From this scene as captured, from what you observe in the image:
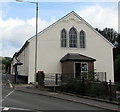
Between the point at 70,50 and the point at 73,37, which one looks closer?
the point at 70,50

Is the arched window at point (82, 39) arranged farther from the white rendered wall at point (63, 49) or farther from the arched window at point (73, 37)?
the arched window at point (73, 37)

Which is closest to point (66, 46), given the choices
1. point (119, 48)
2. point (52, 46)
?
point (52, 46)

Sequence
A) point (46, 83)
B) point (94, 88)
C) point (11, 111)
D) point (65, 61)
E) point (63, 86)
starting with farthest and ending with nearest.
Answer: point (65, 61) → point (46, 83) → point (63, 86) → point (94, 88) → point (11, 111)

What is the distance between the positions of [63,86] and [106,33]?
59.0 m

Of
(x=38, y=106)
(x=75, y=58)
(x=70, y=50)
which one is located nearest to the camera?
(x=38, y=106)

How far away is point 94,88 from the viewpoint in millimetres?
17297

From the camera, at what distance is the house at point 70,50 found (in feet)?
96.4

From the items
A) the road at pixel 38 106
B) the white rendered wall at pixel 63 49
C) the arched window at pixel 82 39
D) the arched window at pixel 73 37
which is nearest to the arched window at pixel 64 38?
the white rendered wall at pixel 63 49

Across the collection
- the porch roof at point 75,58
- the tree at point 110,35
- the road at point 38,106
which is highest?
the tree at point 110,35

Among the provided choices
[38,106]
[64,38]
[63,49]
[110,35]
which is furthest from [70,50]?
[110,35]

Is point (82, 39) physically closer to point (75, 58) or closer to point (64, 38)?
point (64, 38)

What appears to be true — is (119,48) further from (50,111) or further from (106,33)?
(50,111)

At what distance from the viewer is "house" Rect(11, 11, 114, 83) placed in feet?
96.4

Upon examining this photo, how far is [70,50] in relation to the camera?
31.5m
